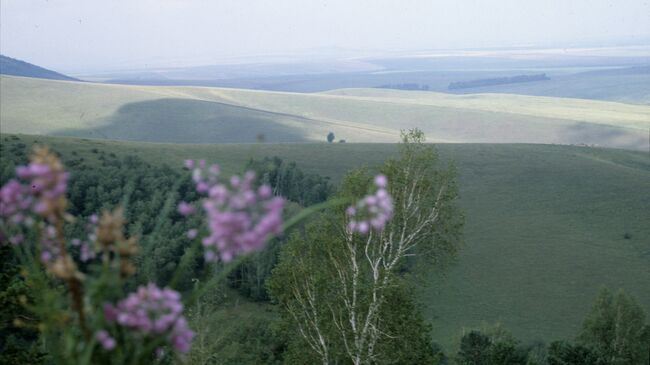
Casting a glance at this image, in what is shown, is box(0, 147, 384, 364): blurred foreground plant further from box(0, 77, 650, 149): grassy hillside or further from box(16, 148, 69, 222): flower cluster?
box(0, 77, 650, 149): grassy hillside

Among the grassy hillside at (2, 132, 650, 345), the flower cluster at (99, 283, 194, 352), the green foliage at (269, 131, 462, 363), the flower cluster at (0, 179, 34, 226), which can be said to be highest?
the flower cluster at (0, 179, 34, 226)

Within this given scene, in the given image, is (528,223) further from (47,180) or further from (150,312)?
(47,180)

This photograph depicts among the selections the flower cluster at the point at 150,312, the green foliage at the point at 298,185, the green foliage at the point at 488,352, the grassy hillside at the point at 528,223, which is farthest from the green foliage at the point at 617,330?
the green foliage at the point at 298,185

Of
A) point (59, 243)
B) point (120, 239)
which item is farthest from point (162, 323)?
point (59, 243)

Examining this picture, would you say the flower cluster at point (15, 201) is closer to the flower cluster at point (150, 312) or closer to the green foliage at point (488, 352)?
the flower cluster at point (150, 312)

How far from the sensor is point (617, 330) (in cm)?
2823

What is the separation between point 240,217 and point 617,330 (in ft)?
96.3

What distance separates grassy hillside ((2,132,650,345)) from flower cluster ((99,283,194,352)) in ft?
134

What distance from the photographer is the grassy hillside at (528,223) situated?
50625 millimetres

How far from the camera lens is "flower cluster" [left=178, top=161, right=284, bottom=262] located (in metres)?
3.48

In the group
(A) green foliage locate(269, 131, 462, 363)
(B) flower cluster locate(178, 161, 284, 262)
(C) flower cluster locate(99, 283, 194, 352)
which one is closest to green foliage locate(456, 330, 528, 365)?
(A) green foliage locate(269, 131, 462, 363)

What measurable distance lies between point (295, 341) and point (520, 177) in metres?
74.6

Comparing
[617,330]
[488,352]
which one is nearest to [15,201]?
[488,352]

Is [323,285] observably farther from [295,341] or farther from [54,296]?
[54,296]
